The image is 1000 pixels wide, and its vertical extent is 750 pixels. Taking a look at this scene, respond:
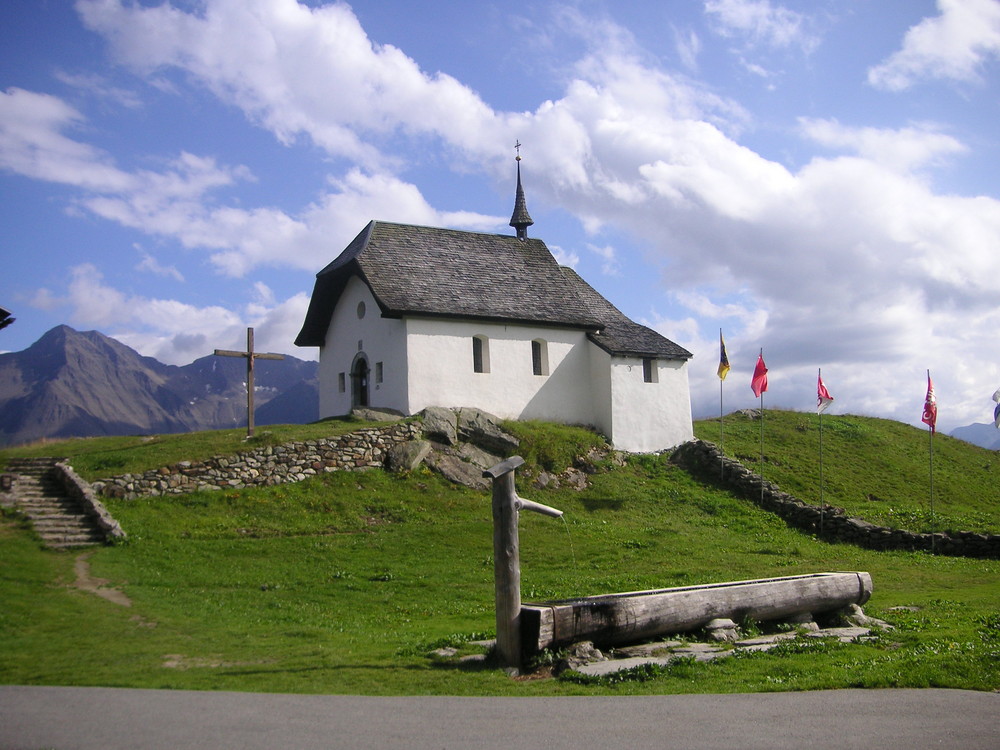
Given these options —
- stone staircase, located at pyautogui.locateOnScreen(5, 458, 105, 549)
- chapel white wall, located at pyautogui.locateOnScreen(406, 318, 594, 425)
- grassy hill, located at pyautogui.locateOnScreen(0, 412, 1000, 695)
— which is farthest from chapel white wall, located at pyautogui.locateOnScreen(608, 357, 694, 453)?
stone staircase, located at pyautogui.locateOnScreen(5, 458, 105, 549)

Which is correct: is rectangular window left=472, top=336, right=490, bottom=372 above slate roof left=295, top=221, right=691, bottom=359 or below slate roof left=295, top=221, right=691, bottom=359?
below

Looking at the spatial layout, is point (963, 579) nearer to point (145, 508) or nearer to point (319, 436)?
point (319, 436)

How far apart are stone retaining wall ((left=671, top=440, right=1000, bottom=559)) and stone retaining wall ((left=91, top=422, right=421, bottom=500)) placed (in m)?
11.5

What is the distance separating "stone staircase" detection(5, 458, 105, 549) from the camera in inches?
784

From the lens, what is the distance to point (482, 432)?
30.1 meters

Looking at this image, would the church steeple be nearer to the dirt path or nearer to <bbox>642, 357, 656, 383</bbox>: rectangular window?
<bbox>642, 357, 656, 383</bbox>: rectangular window

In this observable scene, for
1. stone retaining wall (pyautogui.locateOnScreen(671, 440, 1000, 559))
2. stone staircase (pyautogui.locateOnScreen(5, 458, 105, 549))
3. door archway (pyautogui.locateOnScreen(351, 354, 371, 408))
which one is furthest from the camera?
door archway (pyautogui.locateOnScreen(351, 354, 371, 408))

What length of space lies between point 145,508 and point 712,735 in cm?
1852

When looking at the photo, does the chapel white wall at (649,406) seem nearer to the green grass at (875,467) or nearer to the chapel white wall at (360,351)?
the green grass at (875,467)

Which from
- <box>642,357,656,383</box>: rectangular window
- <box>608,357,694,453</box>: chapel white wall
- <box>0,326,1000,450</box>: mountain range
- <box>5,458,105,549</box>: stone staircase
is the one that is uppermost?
<box>0,326,1000,450</box>: mountain range

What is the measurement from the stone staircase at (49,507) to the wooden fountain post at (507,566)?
1272 centimetres

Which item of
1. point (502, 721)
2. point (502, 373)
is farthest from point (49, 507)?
point (502, 721)

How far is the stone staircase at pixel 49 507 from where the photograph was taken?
19.9m

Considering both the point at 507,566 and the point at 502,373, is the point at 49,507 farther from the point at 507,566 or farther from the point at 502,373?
the point at 502,373
